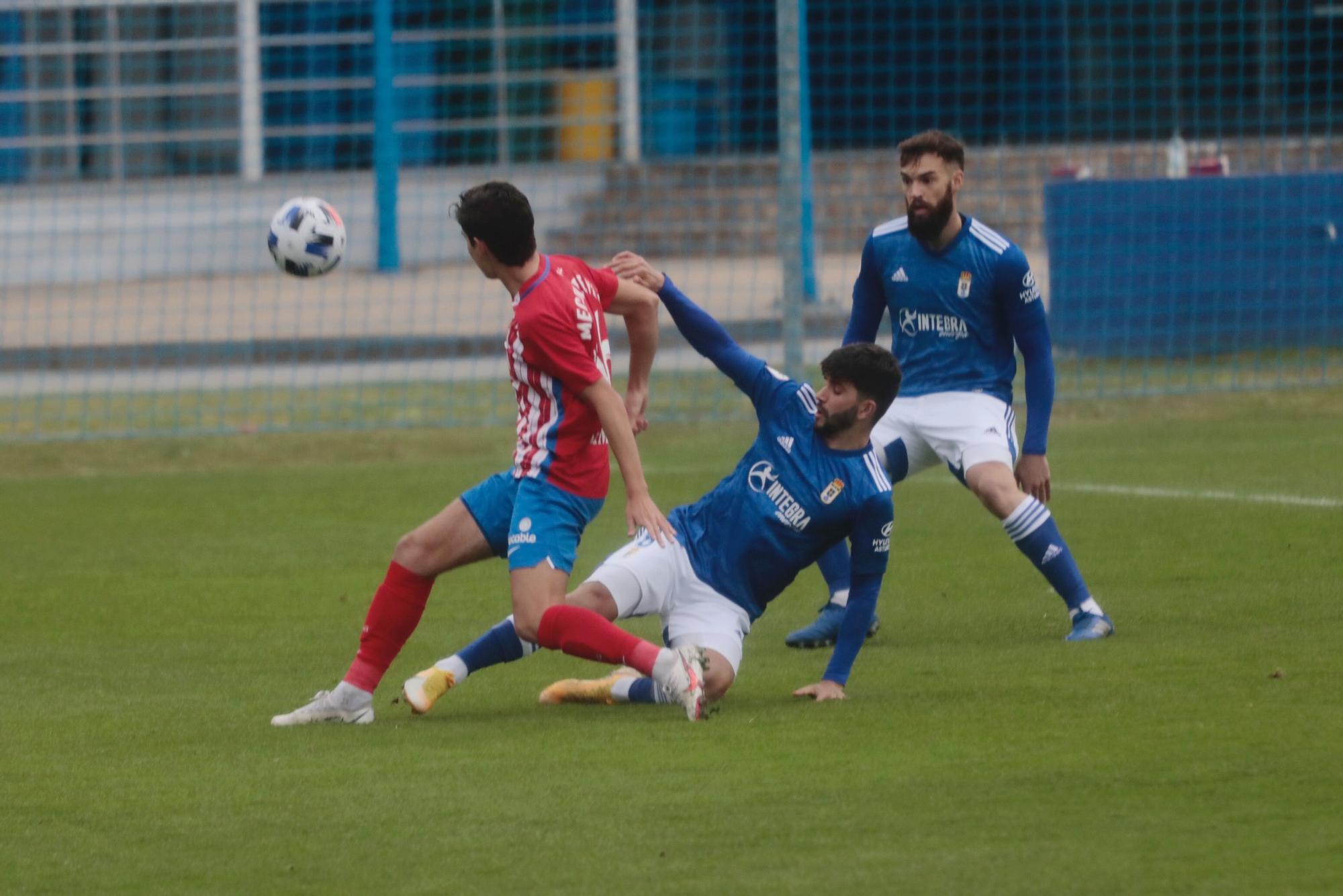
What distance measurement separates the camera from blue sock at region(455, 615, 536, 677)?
247 inches

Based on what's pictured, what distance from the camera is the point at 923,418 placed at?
7.45 meters

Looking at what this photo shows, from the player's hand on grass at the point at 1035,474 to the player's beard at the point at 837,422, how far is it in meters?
1.28

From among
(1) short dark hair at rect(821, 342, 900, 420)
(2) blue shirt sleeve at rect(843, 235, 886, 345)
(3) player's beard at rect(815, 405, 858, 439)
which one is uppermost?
(2) blue shirt sleeve at rect(843, 235, 886, 345)

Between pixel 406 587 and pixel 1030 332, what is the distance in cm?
258

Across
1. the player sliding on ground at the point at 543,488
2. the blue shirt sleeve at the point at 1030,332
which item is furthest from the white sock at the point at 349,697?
the blue shirt sleeve at the point at 1030,332

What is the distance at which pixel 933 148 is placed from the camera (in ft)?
23.6

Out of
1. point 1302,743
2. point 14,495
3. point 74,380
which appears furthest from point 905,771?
point 74,380

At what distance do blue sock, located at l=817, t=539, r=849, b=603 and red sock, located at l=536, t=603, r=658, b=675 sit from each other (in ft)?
5.65

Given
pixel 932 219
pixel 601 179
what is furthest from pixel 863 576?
pixel 601 179

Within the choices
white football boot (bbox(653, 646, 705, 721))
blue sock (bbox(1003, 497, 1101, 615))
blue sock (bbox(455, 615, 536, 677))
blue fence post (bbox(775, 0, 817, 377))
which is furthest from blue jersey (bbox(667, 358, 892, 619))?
blue fence post (bbox(775, 0, 817, 377))

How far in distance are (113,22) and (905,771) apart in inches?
822

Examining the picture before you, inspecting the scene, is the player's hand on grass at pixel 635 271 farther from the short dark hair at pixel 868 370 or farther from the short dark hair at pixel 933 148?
the short dark hair at pixel 933 148

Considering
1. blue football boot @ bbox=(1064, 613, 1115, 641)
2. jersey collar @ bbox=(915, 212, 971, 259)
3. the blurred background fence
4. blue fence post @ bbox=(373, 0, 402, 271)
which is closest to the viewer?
blue football boot @ bbox=(1064, 613, 1115, 641)

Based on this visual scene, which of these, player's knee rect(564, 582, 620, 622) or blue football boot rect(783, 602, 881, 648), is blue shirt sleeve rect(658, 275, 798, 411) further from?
blue football boot rect(783, 602, 881, 648)
